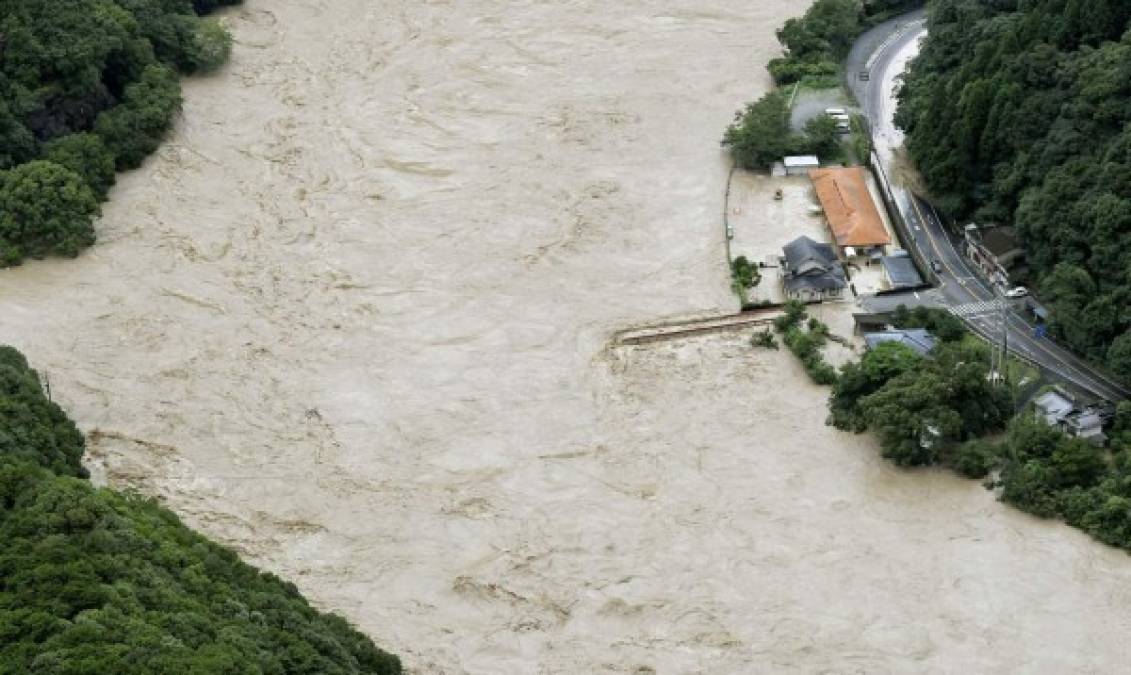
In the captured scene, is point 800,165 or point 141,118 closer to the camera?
point 800,165

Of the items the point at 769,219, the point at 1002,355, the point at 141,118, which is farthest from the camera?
the point at 141,118

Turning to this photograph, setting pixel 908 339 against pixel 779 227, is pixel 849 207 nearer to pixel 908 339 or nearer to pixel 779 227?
pixel 779 227

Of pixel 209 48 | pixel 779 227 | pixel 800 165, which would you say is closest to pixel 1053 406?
pixel 779 227

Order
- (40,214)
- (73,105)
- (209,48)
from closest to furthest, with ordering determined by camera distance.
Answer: (40,214) → (73,105) → (209,48)

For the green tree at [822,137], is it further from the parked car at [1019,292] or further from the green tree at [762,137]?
the parked car at [1019,292]

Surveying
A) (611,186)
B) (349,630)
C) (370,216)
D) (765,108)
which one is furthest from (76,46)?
(349,630)

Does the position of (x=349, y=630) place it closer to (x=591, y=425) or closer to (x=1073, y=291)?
(x=591, y=425)
